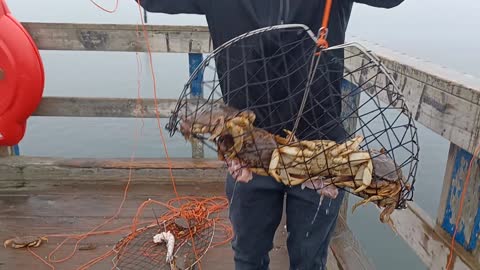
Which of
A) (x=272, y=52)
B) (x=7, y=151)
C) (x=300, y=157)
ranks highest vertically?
(x=272, y=52)

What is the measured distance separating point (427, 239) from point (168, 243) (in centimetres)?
145

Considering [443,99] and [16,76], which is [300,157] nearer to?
[443,99]

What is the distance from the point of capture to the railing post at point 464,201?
4.81ft

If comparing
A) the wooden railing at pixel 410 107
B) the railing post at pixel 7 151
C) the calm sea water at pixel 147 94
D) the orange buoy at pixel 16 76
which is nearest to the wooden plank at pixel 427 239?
the wooden railing at pixel 410 107

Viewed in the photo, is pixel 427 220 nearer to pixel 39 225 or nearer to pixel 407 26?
pixel 39 225

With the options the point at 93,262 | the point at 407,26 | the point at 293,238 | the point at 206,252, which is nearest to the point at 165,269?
the point at 206,252

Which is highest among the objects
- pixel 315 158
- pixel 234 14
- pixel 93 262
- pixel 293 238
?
pixel 234 14

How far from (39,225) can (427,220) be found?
2413 millimetres

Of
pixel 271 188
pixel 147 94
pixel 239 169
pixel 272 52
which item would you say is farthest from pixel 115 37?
pixel 147 94

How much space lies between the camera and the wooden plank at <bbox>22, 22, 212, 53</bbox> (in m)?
3.15

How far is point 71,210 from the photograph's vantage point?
117 inches

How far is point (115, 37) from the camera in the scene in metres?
3.18

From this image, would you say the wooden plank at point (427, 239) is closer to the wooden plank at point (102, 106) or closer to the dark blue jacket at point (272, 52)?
the dark blue jacket at point (272, 52)

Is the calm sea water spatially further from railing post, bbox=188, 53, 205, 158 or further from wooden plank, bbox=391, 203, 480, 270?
wooden plank, bbox=391, 203, 480, 270
